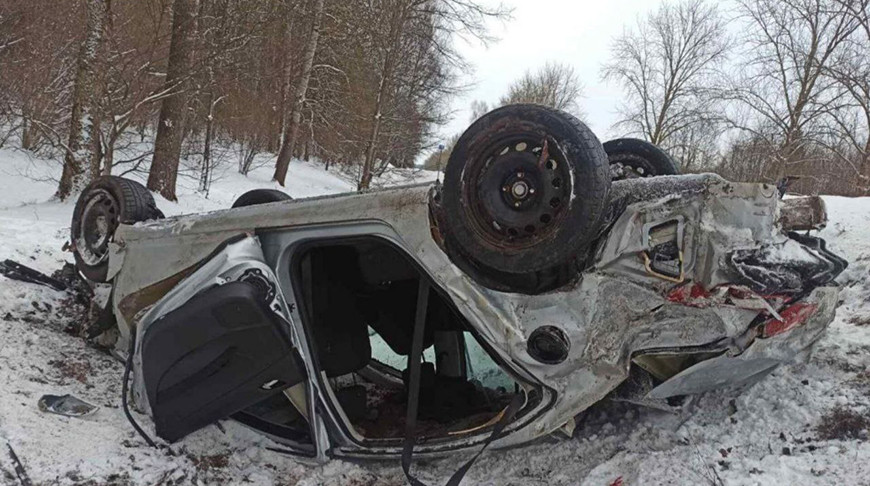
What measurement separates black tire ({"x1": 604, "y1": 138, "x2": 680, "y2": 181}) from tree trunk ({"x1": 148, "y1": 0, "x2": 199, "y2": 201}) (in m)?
6.84

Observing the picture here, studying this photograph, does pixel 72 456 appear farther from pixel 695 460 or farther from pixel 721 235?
pixel 721 235

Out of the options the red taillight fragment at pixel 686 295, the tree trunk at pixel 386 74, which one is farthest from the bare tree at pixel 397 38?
the red taillight fragment at pixel 686 295

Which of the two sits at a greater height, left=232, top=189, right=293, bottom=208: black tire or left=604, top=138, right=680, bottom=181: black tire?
left=604, top=138, right=680, bottom=181: black tire

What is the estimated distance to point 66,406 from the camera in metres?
2.69

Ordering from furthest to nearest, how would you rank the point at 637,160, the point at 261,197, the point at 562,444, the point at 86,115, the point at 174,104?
the point at 174,104 → the point at 86,115 → the point at 261,197 → the point at 637,160 → the point at 562,444

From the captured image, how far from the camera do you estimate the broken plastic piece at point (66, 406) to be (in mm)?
2635

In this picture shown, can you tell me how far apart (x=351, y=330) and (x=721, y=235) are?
1.91 meters

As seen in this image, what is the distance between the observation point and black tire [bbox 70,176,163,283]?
3.48 meters

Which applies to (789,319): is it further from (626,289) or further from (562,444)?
(562,444)

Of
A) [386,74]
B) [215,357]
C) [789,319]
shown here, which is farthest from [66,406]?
[386,74]

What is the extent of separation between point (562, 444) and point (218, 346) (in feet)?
5.03

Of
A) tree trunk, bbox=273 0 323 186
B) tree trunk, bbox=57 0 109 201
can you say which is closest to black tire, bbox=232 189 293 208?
tree trunk, bbox=57 0 109 201

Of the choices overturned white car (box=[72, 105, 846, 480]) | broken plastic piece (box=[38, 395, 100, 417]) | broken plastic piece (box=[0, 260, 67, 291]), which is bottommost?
broken plastic piece (box=[38, 395, 100, 417])

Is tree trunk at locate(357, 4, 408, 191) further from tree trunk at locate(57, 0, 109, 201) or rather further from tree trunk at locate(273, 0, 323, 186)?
tree trunk at locate(57, 0, 109, 201)
